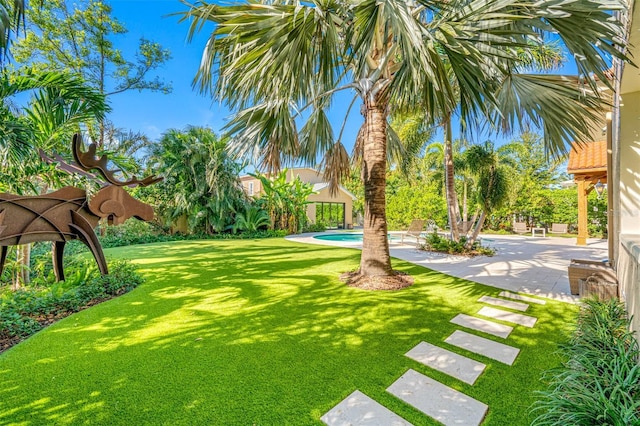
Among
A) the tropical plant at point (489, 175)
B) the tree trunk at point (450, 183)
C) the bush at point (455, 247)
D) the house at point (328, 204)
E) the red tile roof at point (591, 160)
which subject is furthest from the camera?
the house at point (328, 204)

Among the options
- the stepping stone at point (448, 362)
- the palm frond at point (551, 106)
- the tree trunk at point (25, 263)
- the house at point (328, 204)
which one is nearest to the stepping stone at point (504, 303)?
the stepping stone at point (448, 362)

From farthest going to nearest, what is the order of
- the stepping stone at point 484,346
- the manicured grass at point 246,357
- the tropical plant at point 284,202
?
the tropical plant at point 284,202
the stepping stone at point 484,346
the manicured grass at point 246,357

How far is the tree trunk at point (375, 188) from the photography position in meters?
5.74

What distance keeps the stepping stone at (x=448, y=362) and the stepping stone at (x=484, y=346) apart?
0.27 metres

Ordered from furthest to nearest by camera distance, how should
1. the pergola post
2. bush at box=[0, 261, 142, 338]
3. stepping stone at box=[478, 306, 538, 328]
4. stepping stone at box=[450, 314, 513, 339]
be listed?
the pergola post → stepping stone at box=[478, 306, 538, 328] → bush at box=[0, 261, 142, 338] → stepping stone at box=[450, 314, 513, 339]

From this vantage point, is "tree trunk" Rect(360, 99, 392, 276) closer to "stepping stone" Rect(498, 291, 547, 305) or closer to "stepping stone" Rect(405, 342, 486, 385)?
"stepping stone" Rect(498, 291, 547, 305)

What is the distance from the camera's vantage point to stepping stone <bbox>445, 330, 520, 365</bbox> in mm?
3014

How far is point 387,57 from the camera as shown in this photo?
438 cm

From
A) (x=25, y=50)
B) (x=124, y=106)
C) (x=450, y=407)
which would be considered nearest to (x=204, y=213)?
(x=124, y=106)

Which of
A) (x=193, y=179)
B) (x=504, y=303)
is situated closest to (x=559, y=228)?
(x=504, y=303)

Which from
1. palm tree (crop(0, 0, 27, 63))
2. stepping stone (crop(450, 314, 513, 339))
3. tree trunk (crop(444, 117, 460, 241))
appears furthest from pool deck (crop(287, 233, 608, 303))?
palm tree (crop(0, 0, 27, 63))

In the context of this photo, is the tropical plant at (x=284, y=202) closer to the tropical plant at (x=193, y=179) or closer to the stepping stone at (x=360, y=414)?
the tropical plant at (x=193, y=179)

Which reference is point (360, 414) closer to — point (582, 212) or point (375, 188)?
point (375, 188)

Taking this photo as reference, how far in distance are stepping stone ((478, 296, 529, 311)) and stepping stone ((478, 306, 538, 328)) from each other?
28 centimetres
